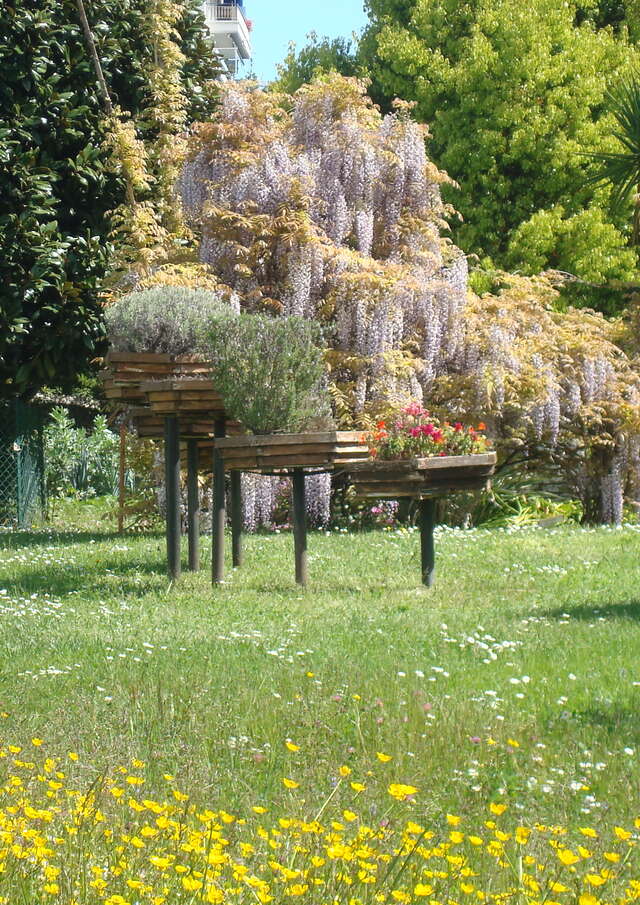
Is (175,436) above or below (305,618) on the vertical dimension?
above

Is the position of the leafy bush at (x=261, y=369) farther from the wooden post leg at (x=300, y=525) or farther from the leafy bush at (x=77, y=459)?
the leafy bush at (x=77, y=459)

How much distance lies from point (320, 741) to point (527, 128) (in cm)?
1896

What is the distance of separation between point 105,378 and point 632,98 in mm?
4778

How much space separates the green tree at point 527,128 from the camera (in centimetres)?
2158

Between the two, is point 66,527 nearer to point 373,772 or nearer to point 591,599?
point 591,599

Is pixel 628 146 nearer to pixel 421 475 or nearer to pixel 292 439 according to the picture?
pixel 421 475

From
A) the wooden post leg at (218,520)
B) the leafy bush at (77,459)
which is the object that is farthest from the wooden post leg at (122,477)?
the wooden post leg at (218,520)

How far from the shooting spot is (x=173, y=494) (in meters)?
8.98

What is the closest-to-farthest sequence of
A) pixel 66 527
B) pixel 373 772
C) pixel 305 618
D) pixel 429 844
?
pixel 429 844
pixel 373 772
pixel 305 618
pixel 66 527

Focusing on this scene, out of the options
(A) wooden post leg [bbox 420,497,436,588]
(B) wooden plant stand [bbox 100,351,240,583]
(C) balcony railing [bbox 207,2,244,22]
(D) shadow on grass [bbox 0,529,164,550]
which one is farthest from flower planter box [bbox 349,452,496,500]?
(C) balcony railing [bbox 207,2,244,22]

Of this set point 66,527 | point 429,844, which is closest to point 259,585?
point 429,844

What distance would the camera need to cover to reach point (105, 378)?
9.89 meters

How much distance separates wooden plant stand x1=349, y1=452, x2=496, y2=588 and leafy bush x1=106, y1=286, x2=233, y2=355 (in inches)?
81.1

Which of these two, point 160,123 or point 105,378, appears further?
point 160,123
